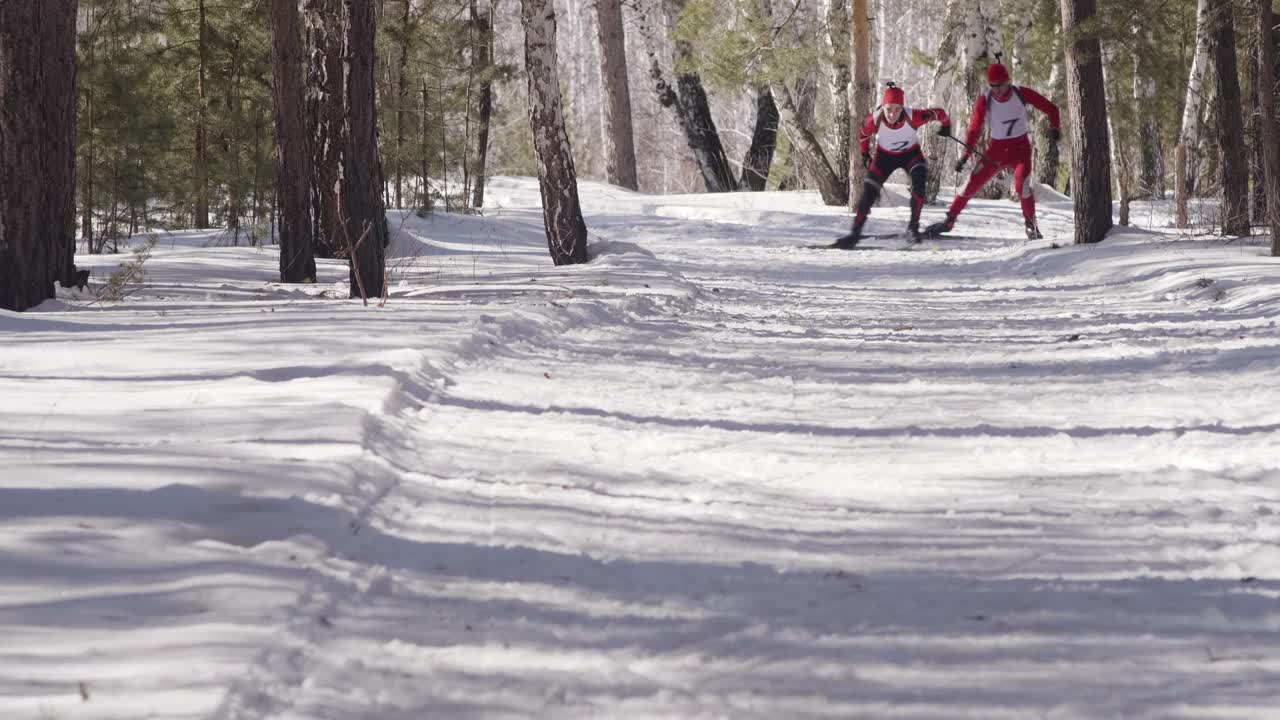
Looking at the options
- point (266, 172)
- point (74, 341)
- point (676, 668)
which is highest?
point (266, 172)

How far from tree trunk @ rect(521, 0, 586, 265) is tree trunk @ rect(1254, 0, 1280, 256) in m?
5.95

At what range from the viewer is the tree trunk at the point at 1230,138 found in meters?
14.5

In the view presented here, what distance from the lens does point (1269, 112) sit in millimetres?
10922

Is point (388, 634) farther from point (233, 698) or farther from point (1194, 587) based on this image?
point (1194, 587)

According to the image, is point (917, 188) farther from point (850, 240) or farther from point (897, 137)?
point (850, 240)

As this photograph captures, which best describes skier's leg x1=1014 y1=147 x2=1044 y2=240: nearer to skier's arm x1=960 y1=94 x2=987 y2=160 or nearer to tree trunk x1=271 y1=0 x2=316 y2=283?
skier's arm x1=960 y1=94 x2=987 y2=160

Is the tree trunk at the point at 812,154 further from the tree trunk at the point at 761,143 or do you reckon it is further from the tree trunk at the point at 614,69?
the tree trunk at the point at 761,143

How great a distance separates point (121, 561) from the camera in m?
3.18

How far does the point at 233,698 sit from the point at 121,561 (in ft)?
3.09

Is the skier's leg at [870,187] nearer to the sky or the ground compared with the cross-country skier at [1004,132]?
nearer to the ground

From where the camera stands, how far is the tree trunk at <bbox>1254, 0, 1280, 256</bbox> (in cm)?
1076

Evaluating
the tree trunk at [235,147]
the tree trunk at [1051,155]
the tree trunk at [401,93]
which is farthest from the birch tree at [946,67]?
the tree trunk at [235,147]

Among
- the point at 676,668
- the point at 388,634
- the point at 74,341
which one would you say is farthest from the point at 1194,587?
the point at 74,341

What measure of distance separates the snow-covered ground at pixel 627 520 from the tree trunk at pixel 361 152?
5.69ft
